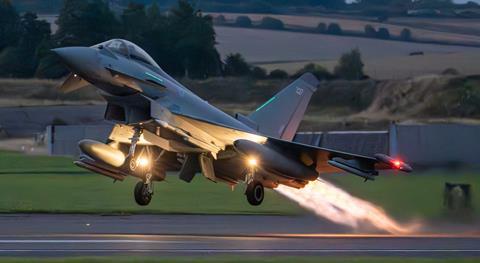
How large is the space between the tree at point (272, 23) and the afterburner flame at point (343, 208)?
A: 58.6 m

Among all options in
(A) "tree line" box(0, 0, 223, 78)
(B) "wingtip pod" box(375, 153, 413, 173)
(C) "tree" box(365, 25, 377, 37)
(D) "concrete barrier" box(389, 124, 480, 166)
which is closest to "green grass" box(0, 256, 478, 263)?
(B) "wingtip pod" box(375, 153, 413, 173)

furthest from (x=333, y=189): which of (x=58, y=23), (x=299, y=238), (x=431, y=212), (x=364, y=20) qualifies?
(x=364, y=20)

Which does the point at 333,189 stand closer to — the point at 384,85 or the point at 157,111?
the point at 157,111

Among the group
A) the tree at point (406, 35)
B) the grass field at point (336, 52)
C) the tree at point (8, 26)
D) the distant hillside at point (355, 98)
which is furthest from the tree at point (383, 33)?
the tree at point (8, 26)

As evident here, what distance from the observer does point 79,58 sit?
74.3 ft

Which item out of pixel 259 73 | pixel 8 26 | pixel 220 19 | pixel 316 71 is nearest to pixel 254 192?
pixel 316 71

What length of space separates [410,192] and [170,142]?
6658 mm

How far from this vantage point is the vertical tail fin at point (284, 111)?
27688 mm

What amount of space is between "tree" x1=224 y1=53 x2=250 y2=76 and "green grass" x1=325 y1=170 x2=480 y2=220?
30.6 metres

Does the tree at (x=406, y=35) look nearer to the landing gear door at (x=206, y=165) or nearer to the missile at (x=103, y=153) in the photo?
the landing gear door at (x=206, y=165)

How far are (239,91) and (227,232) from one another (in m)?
30.4

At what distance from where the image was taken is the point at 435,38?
7812cm

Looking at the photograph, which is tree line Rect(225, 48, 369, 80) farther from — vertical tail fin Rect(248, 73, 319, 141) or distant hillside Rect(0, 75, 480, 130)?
vertical tail fin Rect(248, 73, 319, 141)

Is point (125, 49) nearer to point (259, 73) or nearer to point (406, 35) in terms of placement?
point (259, 73)
